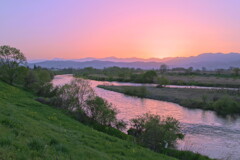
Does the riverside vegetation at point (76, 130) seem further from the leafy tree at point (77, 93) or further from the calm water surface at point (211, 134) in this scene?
the calm water surface at point (211, 134)

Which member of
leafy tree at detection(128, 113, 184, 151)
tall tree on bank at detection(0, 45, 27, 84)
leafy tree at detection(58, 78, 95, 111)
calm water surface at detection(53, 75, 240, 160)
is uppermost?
tall tree on bank at detection(0, 45, 27, 84)

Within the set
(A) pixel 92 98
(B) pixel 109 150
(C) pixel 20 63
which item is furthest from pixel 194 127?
(C) pixel 20 63

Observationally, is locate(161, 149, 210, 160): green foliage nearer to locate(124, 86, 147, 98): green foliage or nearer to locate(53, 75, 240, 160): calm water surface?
locate(53, 75, 240, 160): calm water surface

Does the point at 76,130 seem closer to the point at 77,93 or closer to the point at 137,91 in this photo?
the point at 77,93

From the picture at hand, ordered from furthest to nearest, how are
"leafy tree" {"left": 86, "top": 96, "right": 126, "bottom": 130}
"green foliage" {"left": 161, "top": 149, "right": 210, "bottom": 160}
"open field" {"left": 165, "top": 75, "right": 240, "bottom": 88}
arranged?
1. "open field" {"left": 165, "top": 75, "right": 240, "bottom": 88}
2. "leafy tree" {"left": 86, "top": 96, "right": 126, "bottom": 130}
3. "green foliage" {"left": 161, "top": 149, "right": 210, "bottom": 160}

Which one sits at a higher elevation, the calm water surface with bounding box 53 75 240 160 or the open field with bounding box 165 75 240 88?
the open field with bounding box 165 75 240 88

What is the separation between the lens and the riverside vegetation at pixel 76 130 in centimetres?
809

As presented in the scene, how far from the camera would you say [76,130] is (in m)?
16.4

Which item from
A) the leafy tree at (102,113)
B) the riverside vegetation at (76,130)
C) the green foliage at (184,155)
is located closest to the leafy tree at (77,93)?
the riverside vegetation at (76,130)

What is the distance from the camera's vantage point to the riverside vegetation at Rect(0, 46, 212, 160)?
809cm

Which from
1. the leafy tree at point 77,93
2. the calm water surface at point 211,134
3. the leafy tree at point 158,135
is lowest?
the calm water surface at point 211,134

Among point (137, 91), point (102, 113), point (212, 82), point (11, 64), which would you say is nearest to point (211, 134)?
point (102, 113)

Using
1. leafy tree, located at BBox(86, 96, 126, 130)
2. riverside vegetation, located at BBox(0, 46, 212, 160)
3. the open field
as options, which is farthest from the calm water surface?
the open field

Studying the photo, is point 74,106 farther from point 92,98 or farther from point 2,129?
point 2,129
